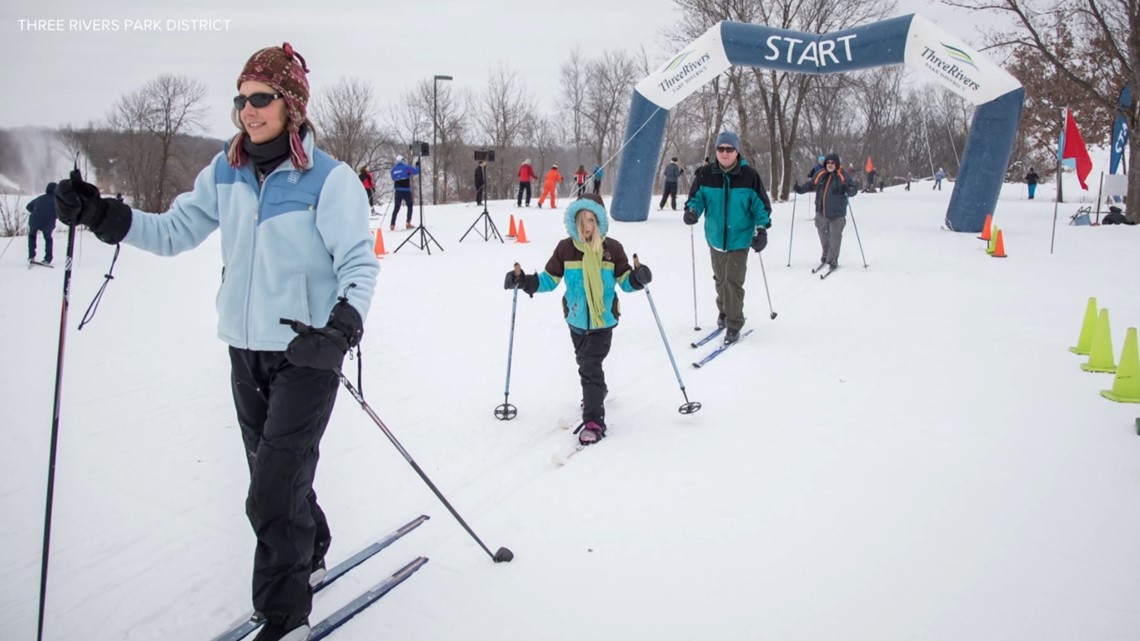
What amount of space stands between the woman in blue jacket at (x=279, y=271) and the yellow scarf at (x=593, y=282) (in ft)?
7.44

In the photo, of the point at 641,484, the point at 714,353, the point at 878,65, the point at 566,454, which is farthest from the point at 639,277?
the point at 878,65

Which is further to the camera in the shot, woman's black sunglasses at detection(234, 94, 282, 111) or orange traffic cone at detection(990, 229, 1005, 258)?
orange traffic cone at detection(990, 229, 1005, 258)

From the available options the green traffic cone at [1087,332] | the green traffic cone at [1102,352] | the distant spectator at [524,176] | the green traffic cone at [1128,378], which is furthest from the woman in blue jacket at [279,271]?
the distant spectator at [524,176]

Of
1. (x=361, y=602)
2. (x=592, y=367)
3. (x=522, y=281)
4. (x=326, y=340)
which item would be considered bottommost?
(x=361, y=602)

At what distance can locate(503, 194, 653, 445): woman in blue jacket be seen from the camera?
4.64 meters

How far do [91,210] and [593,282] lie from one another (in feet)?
9.48

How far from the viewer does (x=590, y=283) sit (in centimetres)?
464

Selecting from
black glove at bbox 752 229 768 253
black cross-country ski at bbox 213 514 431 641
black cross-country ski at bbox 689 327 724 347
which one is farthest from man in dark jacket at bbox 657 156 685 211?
black cross-country ski at bbox 213 514 431 641

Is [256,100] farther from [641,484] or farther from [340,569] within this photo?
[641,484]

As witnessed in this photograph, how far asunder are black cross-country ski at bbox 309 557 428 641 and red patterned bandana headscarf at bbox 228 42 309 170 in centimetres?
176

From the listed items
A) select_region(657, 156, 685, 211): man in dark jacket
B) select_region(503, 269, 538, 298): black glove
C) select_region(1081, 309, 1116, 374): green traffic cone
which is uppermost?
select_region(657, 156, 685, 211): man in dark jacket

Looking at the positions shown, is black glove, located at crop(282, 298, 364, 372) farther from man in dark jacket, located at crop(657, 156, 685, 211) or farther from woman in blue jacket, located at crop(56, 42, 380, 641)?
man in dark jacket, located at crop(657, 156, 685, 211)

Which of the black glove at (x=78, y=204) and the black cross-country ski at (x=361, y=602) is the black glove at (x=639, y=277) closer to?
the black cross-country ski at (x=361, y=602)

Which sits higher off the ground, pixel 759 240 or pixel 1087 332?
pixel 759 240
